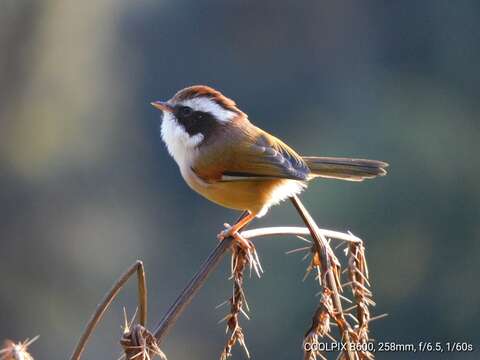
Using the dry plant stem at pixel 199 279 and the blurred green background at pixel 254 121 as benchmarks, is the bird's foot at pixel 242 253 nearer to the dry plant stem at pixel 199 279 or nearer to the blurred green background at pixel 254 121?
the dry plant stem at pixel 199 279

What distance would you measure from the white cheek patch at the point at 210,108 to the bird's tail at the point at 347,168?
39cm

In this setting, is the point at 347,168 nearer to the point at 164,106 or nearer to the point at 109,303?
the point at 164,106

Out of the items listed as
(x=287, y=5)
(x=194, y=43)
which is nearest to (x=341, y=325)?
(x=194, y=43)

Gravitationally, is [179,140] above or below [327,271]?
above

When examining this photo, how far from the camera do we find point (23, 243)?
15734 mm

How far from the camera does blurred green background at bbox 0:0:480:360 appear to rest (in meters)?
14.1

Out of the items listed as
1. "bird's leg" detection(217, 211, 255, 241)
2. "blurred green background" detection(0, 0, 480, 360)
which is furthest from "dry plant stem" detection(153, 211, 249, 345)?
"blurred green background" detection(0, 0, 480, 360)

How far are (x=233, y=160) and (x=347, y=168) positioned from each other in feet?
1.57

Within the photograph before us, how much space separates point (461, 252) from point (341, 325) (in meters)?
13.3

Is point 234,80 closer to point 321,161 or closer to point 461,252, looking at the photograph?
point 461,252

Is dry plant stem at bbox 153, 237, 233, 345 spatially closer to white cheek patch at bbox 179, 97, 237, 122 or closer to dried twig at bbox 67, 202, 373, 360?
dried twig at bbox 67, 202, 373, 360

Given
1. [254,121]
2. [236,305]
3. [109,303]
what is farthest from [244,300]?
[254,121]

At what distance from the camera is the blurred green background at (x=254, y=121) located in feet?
46.1

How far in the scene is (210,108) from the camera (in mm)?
3625
